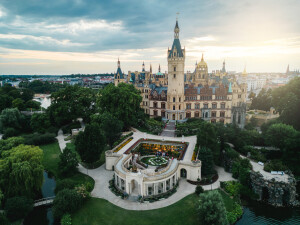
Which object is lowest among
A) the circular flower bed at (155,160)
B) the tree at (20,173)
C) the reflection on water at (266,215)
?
the reflection on water at (266,215)

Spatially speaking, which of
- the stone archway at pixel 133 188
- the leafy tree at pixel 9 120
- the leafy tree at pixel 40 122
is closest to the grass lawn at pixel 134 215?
the stone archway at pixel 133 188

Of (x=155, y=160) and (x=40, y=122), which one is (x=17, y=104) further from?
(x=155, y=160)

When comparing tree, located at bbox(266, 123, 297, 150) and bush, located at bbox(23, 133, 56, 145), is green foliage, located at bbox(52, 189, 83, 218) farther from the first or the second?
tree, located at bbox(266, 123, 297, 150)

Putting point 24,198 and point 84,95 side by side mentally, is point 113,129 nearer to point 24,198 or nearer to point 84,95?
point 24,198

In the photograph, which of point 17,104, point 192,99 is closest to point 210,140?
point 192,99

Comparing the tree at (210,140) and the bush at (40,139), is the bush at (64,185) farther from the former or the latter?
the bush at (40,139)
